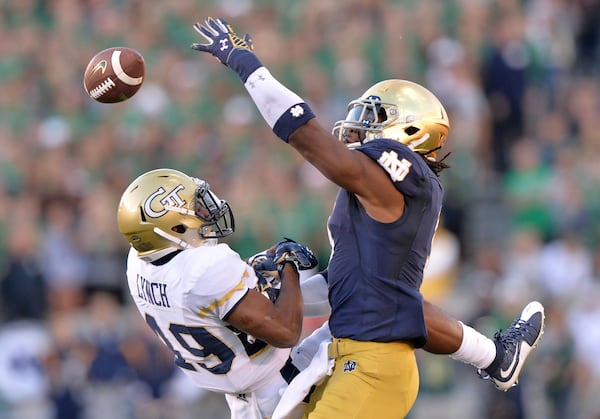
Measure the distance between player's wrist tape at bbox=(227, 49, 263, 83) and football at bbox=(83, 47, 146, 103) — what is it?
0.68 meters

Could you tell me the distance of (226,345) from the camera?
5324 mm

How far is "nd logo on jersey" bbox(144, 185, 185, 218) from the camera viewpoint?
529 centimetres

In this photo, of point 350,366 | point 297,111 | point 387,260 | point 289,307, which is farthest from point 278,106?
point 350,366

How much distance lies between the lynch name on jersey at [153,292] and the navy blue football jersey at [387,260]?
714mm

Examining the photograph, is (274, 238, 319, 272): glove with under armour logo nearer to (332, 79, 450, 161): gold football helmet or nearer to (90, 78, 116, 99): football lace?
(332, 79, 450, 161): gold football helmet

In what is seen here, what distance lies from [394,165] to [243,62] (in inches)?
28.8

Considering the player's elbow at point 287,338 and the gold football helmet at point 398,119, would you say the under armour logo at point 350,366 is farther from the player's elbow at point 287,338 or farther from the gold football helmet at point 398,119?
the gold football helmet at point 398,119

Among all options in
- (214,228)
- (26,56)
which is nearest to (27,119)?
(26,56)

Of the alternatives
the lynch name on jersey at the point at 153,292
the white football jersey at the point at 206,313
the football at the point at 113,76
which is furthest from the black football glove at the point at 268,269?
the football at the point at 113,76

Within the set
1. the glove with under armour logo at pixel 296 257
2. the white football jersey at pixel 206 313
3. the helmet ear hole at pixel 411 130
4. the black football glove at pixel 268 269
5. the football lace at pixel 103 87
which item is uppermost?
the helmet ear hole at pixel 411 130

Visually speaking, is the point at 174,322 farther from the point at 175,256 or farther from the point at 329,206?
the point at 329,206

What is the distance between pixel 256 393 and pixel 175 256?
28.0 inches

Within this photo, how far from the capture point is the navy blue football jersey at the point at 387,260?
5.06 m

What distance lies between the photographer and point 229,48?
5094 mm
